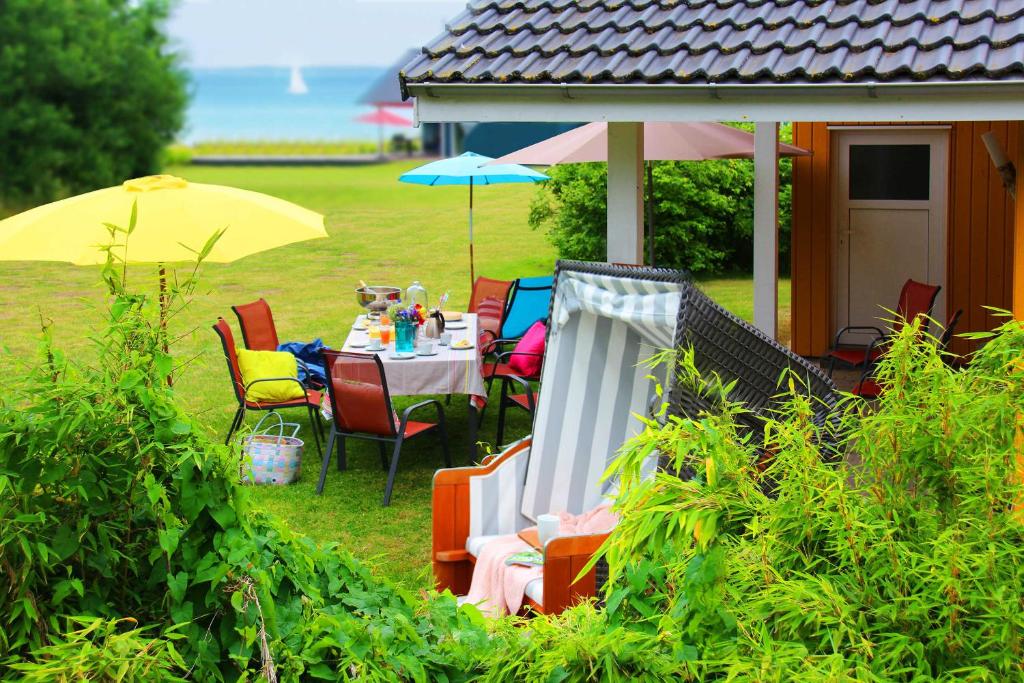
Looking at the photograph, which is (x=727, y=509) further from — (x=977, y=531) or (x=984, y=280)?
(x=984, y=280)

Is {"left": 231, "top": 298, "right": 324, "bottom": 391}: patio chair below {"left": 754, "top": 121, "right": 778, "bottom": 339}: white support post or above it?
below

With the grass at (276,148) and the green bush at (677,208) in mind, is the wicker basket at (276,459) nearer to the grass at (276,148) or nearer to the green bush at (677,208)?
the green bush at (677,208)

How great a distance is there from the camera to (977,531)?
112 inches

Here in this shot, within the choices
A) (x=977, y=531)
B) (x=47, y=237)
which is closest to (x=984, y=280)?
(x=47, y=237)

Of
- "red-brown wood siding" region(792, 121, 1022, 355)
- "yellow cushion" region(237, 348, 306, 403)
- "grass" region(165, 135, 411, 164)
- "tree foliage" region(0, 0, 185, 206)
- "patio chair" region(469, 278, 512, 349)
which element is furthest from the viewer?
"grass" region(165, 135, 411, 164)

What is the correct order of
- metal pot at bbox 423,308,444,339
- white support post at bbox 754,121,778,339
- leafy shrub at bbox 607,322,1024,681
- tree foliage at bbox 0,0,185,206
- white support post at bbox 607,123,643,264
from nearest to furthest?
leafy shrub at bbox 607,322,1024,681, white support post at bbox 607,123,643,264, white support post at bbox 754,121,778,339, metal pot at bbox 423,308,444,339, tree foliage at bbox 0,0,185,206

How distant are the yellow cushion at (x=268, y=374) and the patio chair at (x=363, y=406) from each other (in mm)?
860

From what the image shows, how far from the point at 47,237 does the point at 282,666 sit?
5187 millimetres

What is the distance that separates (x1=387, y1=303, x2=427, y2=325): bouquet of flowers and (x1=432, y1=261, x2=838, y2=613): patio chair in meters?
2.84

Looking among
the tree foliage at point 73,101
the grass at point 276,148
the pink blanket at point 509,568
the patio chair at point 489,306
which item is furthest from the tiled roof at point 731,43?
the grass at point 276,148

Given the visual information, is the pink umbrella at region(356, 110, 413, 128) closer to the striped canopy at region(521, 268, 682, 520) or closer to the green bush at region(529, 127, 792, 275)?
the green bush at region(529, 127, 792, 275)

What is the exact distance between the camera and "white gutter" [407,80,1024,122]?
17.1 ft

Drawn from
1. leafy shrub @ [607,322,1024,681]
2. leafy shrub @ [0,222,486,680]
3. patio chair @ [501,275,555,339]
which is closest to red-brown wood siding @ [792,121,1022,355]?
patio chair @ [501,275,555,339]

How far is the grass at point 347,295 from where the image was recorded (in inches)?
295
